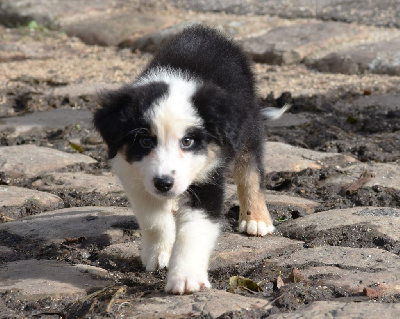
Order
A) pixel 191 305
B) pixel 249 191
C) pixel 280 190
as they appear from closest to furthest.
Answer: pixel 191 305 → pixel 249 191 → pixel 280 190

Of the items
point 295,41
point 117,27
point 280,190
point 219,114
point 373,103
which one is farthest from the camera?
point 117,27

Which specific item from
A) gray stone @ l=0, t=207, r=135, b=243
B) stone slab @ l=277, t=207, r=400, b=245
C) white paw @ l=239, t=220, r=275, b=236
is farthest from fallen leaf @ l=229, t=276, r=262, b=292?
gray stone @ l=0, t=207, r=135, b=243

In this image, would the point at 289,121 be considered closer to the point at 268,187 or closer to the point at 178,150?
the point at 268,187

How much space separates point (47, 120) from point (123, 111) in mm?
2852

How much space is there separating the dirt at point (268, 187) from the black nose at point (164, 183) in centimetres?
45

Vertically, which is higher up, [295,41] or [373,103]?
[295,41]

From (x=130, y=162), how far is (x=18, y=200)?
1219 mm

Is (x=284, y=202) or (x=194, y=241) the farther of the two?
(x=284, y=202)

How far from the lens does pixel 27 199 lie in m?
4.49

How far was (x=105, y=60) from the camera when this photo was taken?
8.80 m

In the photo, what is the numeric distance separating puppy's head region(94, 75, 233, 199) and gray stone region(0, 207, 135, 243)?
23.1 inches

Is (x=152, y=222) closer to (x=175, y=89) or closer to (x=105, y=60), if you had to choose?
(x=175, y=89)

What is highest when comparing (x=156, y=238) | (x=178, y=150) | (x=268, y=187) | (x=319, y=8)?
(x=319, y=8)

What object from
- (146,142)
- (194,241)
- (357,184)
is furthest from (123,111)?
(357,184)
